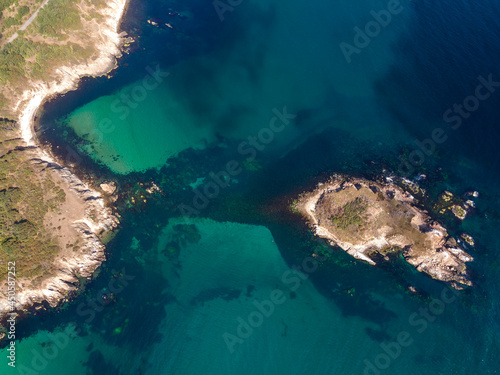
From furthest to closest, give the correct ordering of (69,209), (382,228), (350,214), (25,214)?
1. (350,214)
2. (69,209)
3. (382,228)
4. (25,214)

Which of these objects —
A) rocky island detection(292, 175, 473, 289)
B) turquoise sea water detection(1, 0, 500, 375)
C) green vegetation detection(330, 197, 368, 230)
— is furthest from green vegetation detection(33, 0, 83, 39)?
green vegetation detection(330, 197, 368, 230)

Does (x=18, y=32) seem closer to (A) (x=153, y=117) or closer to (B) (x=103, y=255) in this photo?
(A) (x=153, y=117)

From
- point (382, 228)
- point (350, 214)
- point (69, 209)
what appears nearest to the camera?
point (382, 228)

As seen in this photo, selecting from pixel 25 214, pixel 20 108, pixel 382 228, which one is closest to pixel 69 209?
pixel 25 214

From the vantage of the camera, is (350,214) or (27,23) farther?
(27,23)

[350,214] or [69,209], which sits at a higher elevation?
[350,214]

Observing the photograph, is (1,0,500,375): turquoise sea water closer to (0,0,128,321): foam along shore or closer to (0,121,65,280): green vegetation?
(0,0,128,321): foam along shore

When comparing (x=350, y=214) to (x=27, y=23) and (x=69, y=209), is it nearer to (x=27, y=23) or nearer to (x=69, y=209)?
(x=69, y=209)
